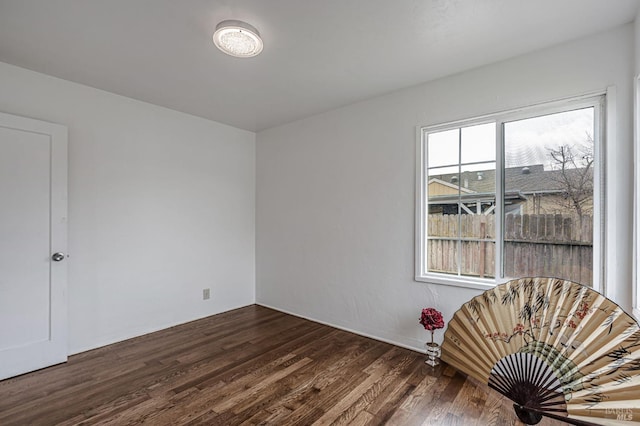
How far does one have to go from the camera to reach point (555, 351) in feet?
5.86

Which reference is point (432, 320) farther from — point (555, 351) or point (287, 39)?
point (287, 39)

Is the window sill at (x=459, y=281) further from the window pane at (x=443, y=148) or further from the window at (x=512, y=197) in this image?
the window pane at (x=443, y=148)

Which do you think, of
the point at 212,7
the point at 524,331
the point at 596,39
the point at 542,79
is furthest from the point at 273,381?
the point at 596,39

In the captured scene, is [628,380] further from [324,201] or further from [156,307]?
[156,307]

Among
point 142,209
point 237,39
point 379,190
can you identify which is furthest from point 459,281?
point 142,209

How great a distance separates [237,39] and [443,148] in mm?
2006

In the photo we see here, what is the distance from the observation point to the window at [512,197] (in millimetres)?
2254

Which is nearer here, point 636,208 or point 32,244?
point 636,208

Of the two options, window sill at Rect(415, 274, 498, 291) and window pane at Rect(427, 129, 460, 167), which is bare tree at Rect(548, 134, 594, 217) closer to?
window pane at Rect(427, 129, 460, 167)

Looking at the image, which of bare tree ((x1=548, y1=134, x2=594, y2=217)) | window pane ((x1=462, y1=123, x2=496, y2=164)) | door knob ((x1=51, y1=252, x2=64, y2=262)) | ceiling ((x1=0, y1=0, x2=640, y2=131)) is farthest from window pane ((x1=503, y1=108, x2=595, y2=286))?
door knob ((x1=51, y1=252, x2=64, y2=262))

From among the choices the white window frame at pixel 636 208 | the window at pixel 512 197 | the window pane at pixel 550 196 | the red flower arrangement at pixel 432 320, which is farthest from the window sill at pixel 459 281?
the white window frame at pixel 636 208

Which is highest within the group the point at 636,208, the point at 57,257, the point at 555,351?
the point at 636,208

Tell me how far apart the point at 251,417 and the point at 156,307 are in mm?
2076

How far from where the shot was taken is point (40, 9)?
6.28 feet
